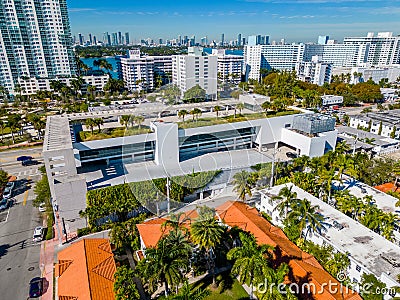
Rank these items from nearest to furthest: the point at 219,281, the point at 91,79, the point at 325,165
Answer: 1. the point at 219,281
2. the point at 325,165
3. the point at 91,79

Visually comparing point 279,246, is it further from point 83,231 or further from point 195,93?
point 195,93

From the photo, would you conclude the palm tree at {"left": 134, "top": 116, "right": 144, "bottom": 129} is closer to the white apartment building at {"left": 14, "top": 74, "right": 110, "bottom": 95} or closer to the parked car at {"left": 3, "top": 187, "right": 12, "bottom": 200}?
the parked car at {"left": 3, "top": 187, "right": 12, "bottom": 200}

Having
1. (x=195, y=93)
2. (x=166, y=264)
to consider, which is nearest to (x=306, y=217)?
(x=166, y=264)

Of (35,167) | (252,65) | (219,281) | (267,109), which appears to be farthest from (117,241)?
(252,65)

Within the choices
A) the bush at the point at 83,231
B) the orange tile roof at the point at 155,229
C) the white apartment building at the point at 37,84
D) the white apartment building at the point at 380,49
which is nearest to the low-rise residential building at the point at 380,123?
the orange tile roof at the point at 155,229

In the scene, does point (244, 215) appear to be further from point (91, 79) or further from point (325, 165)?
point (91, 79)

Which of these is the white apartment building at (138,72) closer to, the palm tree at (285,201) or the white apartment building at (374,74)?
the white apartment building at (374,74)

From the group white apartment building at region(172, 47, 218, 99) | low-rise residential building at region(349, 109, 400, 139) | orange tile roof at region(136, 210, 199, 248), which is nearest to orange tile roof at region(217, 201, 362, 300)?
orange tile roof at region(136, 210, 199, 248)
